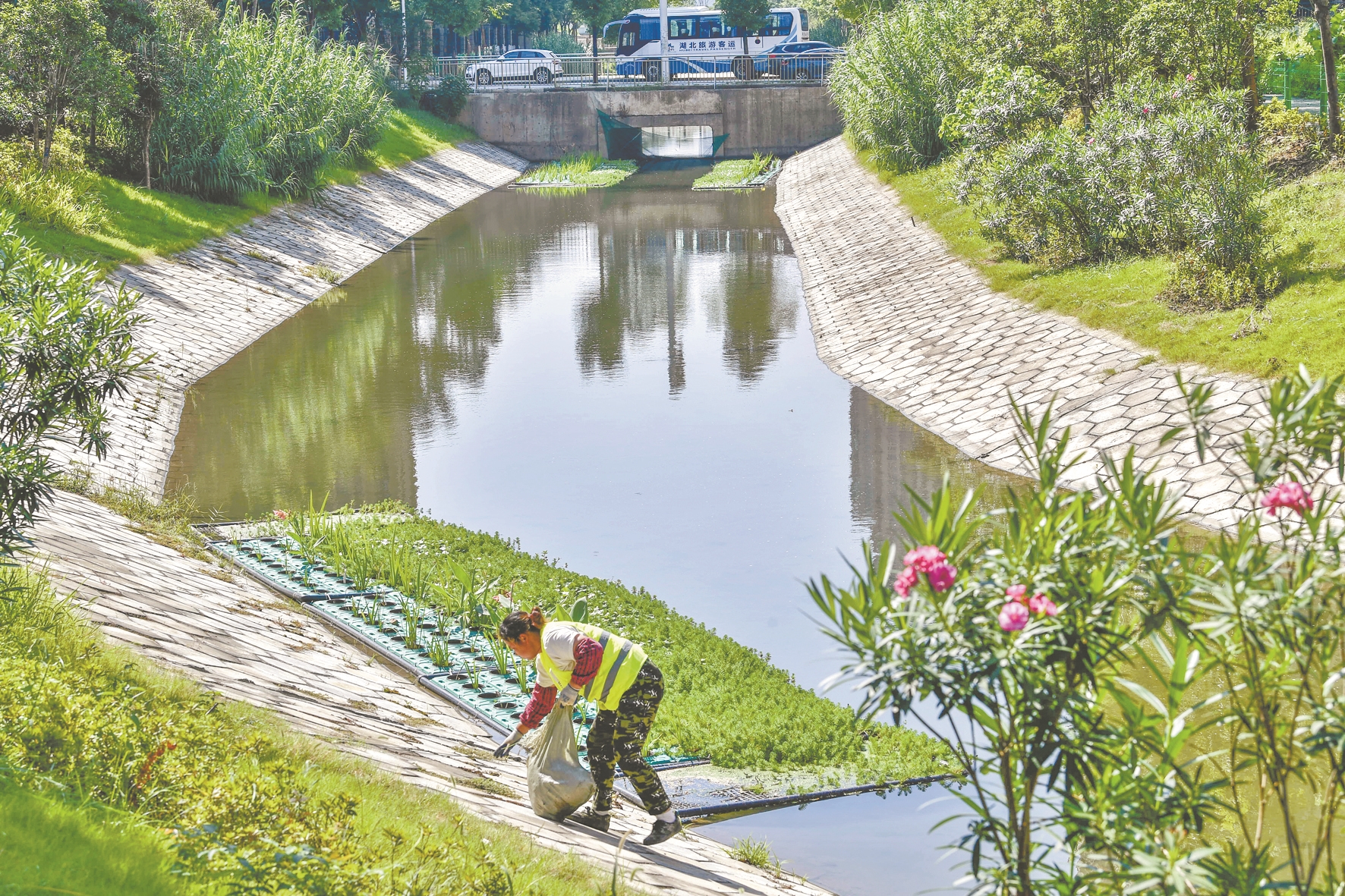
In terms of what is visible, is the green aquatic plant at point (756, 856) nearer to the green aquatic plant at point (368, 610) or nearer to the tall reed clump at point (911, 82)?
the green aquatic plant at point (368, 610)

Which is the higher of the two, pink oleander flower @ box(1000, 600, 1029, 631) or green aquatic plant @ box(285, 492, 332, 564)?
pink oleander flower @ box(1000, 600, 1029, 631)

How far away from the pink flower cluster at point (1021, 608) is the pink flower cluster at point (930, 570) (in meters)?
0.18

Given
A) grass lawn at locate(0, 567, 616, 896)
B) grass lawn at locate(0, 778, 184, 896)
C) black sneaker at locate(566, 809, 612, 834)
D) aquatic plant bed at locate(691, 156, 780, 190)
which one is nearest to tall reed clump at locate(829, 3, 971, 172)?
aquatic plant bed at locate(691, 156, 780, 190)

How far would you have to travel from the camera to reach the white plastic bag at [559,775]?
670cm

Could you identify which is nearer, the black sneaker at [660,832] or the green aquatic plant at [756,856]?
the black sneaker at [660,832]

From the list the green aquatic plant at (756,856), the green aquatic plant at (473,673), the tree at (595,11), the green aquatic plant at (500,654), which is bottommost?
the green aquatic plant at (756,856)

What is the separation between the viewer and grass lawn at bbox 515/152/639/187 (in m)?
49.2

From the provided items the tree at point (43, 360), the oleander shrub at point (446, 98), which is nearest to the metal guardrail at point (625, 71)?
the oleander shrub at point (446, 98)

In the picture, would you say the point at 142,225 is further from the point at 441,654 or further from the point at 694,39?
the point at 694,39

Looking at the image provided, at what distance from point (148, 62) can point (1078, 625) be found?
2777cm

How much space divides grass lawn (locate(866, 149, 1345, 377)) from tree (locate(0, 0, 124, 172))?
16918mm

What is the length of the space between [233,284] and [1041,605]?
75.7ft

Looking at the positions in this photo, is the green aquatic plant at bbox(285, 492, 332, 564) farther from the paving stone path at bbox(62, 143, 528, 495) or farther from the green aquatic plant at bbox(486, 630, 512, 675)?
the green aquatic plant at bbox(486, 630, 512, 675)

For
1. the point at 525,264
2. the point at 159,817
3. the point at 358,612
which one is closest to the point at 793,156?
the point at 525,264
